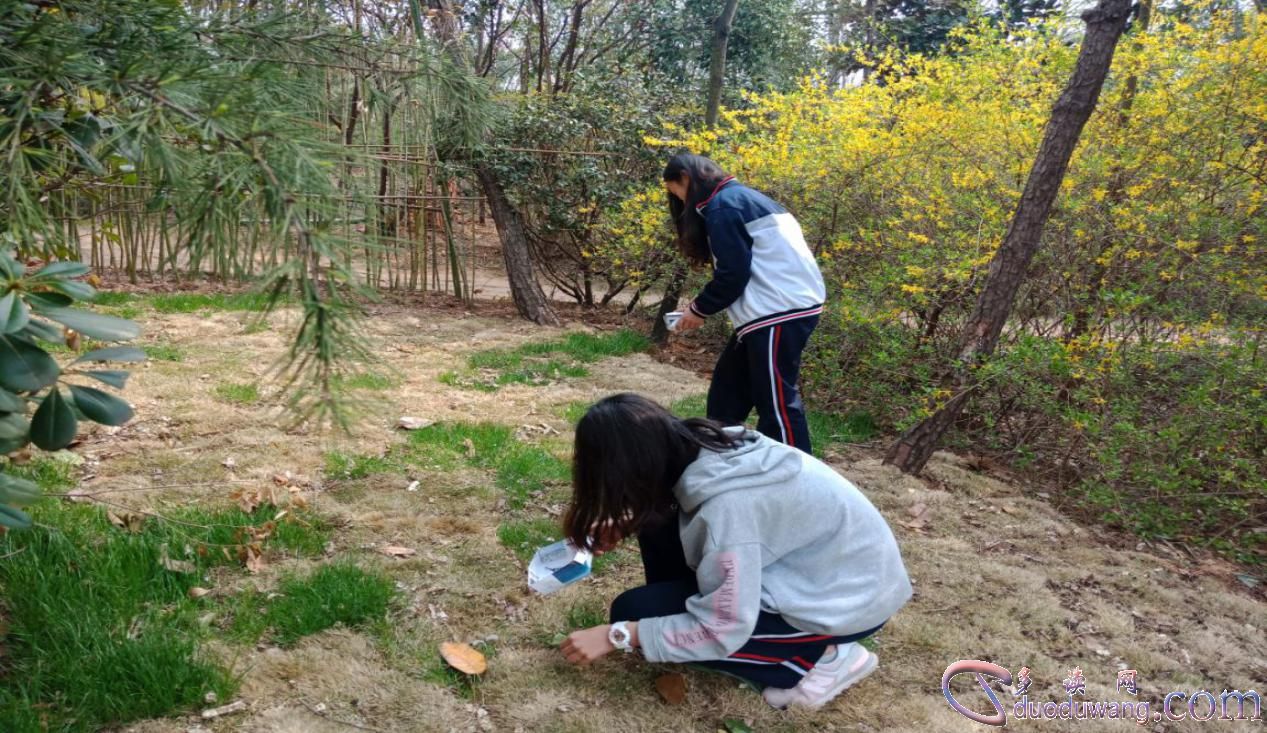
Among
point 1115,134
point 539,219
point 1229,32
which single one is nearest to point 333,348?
point 1115,134

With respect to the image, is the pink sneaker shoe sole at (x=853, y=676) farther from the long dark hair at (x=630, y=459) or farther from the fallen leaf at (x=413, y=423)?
the fallen leaf at (x=413, y=423)

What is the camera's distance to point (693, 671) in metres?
2.40

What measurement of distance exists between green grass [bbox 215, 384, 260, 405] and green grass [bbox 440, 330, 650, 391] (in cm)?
119

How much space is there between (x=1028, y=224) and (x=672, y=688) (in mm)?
3001

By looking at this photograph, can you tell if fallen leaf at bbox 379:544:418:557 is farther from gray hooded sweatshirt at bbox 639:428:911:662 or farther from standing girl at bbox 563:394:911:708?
gray hooded sweatshirt at bbox 639:428:911:662

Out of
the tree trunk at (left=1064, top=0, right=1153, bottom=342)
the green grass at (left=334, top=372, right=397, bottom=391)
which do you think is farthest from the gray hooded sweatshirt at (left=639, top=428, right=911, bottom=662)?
the tree trunk at (left=1064, top=0, right=1153, bottom=342)

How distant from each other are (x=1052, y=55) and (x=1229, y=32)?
3.63 feet

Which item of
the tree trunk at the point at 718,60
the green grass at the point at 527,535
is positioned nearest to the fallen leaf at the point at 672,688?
the green grass at the point at 527,535

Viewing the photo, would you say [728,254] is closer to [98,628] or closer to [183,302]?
[98,628]

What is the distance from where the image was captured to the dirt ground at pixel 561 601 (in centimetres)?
221

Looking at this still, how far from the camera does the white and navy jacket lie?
3.23 metres

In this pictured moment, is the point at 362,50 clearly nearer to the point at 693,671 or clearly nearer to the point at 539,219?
the point at 693,671

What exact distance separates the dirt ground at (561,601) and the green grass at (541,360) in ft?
1.62

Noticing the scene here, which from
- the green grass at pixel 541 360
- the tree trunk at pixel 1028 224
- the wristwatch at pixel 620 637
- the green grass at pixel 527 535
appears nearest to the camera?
the wristwatch at pixel 620 637
